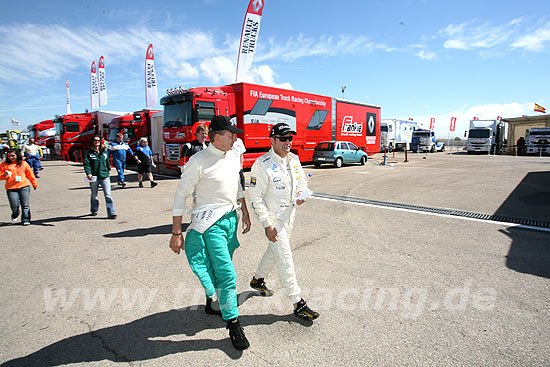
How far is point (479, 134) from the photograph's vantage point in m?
30.4

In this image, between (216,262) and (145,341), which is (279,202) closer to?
(216,262)

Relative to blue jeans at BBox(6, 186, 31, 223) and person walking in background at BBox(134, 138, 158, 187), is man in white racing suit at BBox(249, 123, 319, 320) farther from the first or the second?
person walking in background at BBox(134, 138, 158, 187)

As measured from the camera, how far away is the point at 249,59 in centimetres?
1820

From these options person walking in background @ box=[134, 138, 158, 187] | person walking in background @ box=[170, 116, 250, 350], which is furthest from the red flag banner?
person walking in background @ box=[170, 116, 250, 350]

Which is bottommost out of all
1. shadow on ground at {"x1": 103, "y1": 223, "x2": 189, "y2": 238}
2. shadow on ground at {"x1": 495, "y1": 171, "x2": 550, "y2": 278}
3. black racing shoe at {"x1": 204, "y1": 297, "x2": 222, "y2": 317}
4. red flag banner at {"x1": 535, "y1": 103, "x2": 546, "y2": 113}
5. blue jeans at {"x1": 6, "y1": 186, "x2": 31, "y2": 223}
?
shadow on ground at {"x1": 103, "y1": 223, "x2": 189, "y2": 238}

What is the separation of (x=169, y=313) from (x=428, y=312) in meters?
2.55

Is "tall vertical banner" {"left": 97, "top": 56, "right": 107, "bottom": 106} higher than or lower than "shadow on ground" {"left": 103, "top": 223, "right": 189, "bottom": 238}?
higher

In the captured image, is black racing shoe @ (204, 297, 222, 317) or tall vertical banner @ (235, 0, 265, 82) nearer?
black racing shoe @ (204, 297, 222, 317)

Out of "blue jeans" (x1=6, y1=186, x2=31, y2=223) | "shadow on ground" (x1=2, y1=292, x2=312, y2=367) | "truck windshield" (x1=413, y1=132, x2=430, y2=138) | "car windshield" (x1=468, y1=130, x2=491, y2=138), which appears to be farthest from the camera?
"truck windshield" (x1=413, y1=132, x2=430, y2=138)

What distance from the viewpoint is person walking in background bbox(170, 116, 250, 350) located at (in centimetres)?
254

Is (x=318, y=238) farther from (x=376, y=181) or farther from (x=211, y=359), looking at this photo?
(x=376, y=181)

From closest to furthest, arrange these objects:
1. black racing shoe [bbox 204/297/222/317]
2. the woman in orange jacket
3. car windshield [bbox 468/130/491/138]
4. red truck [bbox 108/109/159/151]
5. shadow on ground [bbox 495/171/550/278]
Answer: black racing shoe [bbox 204/297/222/317], shadow on ground [bbox 495/171/550/278], the woman in orange jacket, red truck [bbox 108/109/159/151], car windshield [bbox 468/130/491/138]

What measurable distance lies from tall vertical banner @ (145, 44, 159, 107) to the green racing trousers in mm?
25950

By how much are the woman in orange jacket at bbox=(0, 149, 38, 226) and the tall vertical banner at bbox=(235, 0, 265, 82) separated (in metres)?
13.3
